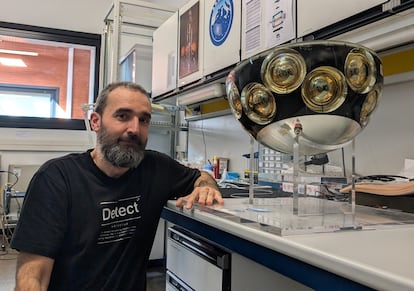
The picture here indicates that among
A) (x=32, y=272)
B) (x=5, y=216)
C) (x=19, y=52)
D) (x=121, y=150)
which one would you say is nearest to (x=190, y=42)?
(x=121, y=150)

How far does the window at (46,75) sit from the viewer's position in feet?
13.1

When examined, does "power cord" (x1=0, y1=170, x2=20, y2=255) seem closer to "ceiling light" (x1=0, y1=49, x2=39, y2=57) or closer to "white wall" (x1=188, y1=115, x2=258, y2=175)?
"ceiling light" (x1=0, y1=49, x2=39, y2=57)

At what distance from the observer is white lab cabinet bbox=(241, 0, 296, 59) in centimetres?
134

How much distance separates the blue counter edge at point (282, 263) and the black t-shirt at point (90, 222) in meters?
0.23

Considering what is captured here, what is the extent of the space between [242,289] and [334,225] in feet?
1.41

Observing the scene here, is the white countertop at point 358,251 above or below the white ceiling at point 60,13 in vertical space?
below

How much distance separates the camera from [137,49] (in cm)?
293

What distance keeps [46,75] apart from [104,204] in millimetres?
3641

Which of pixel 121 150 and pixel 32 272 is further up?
pixel 121 150

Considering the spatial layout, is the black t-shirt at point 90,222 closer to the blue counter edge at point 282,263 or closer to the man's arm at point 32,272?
the man's arm at point 32,272

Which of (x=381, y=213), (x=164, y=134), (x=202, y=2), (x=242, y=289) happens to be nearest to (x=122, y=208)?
(x=242, y=289)

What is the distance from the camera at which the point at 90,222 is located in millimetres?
1093

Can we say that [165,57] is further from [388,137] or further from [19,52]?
[19,52]

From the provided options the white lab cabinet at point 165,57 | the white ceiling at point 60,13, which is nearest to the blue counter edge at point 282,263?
the white lab cabinet at point 165,57
